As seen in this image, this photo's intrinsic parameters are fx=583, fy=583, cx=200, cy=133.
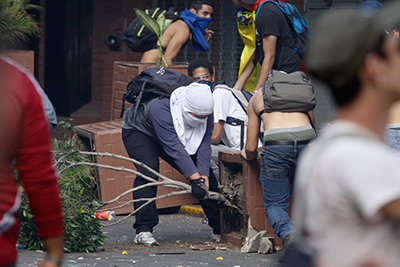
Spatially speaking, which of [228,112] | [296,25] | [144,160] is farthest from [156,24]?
[144,160]

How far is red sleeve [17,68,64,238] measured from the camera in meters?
1.81

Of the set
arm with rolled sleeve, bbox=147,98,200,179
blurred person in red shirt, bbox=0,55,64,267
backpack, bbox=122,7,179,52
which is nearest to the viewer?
blurred person in red shirt, bbox=0,55,64,267

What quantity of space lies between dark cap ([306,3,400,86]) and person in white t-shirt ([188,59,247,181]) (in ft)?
15.2

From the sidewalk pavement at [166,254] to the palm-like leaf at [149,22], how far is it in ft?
8.23

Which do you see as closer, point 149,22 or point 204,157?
point 204,157

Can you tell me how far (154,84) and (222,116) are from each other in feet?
3.32

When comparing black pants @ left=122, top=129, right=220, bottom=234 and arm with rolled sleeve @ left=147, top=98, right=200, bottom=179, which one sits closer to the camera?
arm with rolled sleeve @ left=147, top=98, right=200, bottom=179

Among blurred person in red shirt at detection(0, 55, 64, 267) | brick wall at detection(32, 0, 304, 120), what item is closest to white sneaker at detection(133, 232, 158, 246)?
blurred person in red shirt at detection(0, 55, 64, 267)

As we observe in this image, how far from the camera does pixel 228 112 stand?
20.4 feet

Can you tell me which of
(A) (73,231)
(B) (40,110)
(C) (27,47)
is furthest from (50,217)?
(C) (27,47)

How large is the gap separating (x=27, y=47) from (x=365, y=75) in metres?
10.4

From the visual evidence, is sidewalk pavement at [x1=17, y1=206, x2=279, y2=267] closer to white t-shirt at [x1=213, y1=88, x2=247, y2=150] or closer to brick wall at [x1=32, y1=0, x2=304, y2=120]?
white t-shirt at [x1=213, y1=88, x2=247, y2=150]

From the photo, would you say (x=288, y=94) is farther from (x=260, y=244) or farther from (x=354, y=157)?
(x=354, y=157)

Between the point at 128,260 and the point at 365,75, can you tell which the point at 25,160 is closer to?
the point at 365,75
